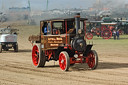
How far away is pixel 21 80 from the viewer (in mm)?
10734

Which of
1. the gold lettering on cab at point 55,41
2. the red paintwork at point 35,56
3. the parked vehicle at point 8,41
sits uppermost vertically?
the gold lettering on cab at point 55,41

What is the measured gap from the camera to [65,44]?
13.0 meters

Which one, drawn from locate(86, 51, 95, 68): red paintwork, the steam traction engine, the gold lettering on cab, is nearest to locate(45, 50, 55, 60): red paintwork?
the steam traction engine

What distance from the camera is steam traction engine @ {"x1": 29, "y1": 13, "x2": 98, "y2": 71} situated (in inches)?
502

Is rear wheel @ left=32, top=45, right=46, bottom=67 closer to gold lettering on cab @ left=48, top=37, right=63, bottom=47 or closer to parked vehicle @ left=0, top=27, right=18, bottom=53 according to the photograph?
gold lettering on cab @ left=48, top=37, right=63, bottom=47

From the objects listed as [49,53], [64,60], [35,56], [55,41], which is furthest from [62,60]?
[35,56]

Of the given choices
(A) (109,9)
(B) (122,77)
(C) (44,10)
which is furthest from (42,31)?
(A) (109,9)

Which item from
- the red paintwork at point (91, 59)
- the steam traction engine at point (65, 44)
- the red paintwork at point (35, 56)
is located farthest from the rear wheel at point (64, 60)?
the red paintwork at point (35, 56)

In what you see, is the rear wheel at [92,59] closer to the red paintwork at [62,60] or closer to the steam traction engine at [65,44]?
the steam traction engine at [65,44]

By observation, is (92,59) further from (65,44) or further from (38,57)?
(38,57)

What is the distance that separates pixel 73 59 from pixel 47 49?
4.02 feet

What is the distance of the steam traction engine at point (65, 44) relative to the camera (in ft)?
41.8

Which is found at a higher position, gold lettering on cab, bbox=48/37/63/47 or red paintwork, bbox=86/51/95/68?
gold lettering on cab, bbox=48/37/63/47

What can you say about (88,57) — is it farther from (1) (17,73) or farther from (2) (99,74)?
(1) (17,73)
